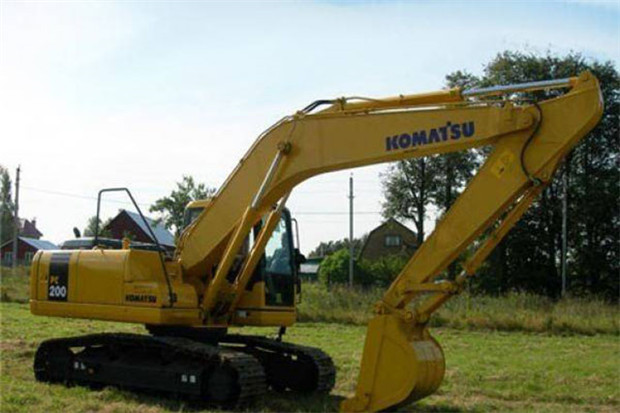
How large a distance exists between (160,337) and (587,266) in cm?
3714

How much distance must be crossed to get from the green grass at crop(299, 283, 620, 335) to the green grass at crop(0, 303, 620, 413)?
216cm

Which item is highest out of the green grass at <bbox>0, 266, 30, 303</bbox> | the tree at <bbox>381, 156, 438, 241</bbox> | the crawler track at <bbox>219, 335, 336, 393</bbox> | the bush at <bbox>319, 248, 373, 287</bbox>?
the tree at <bbox>381, 156, 438, 241</bbox>

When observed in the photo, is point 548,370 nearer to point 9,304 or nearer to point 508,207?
point 508,207

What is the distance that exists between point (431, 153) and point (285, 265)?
367cm

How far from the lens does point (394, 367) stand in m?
10.1

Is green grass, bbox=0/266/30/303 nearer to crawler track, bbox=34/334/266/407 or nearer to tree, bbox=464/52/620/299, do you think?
crawler track, bbox=34/334/266/407

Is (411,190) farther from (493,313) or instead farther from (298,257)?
(298,257)

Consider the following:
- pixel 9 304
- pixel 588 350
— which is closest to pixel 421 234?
pixel 9 304

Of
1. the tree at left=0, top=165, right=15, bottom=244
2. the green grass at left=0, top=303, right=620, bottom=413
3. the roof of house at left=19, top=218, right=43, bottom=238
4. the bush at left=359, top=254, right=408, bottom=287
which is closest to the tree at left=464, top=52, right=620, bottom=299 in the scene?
the bush at left=359, top=254, right=408, bottom=287

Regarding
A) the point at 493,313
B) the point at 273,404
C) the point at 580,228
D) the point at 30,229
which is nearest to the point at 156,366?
the point at 273,404

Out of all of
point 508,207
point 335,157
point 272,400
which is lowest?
point 272,400

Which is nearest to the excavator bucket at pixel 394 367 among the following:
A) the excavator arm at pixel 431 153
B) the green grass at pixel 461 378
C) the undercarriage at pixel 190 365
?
the excavator arm at pixel 431 153

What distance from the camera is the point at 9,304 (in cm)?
3178

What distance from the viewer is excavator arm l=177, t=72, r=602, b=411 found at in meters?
9.83
